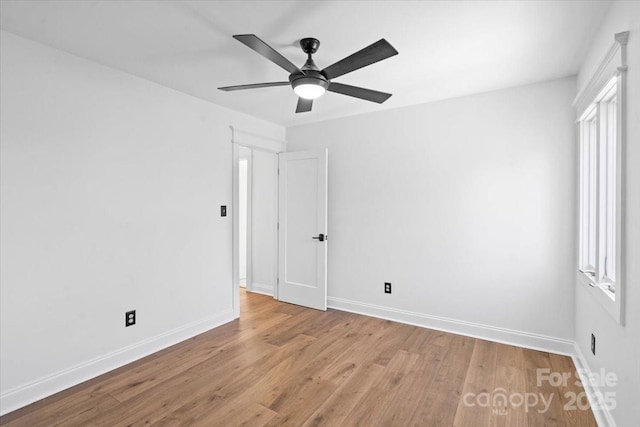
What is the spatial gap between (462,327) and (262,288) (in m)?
2.88

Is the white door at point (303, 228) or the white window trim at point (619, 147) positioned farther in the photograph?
the white door at point (303, 228)

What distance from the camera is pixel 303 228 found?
165 inches

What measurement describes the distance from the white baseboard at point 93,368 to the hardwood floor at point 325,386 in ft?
0.21

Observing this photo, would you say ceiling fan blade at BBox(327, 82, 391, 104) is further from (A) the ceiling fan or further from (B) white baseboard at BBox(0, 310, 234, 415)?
(B) white baseboard at BBox(0, 310, 234, 415)

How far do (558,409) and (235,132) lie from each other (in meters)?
3.78

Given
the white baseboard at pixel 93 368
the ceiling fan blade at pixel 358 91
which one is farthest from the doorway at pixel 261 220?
the ceiling fan blade at pixel 358 91

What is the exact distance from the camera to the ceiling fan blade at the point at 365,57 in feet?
5.43

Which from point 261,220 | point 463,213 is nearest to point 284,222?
point 261,220

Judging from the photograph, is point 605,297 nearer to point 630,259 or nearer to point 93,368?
point 630,259

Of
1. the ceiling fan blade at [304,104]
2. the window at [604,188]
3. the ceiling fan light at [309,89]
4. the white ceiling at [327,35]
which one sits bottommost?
the window at [604,188]

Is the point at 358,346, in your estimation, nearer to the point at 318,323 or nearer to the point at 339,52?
the point at 318,323

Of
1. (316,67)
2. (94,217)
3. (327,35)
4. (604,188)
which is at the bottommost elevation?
(94,217)

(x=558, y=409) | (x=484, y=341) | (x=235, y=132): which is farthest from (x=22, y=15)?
(x=484, y=341)

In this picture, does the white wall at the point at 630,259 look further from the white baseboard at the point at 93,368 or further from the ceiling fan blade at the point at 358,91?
the white baseboard at the point at 93,368
